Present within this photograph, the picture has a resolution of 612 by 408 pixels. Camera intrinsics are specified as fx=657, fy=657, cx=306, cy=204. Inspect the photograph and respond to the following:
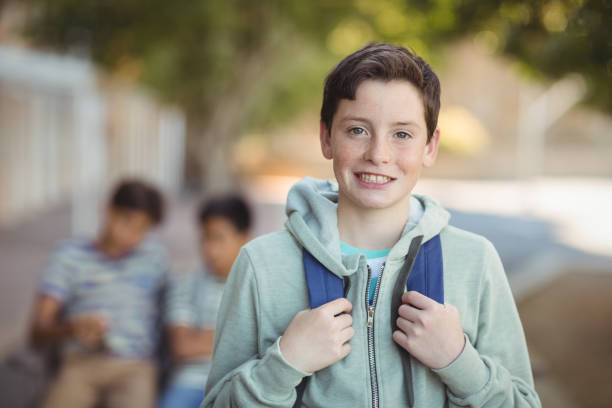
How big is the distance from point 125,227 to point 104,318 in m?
0.50

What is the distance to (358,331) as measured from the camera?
1.48 metres

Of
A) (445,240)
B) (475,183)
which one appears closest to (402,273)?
(445,240)

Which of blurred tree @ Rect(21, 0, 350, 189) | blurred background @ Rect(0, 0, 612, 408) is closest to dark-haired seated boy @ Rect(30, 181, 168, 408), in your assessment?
blurred background @ Rect(0, 0, 612, 408)

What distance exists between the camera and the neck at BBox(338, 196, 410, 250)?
5.18 ft

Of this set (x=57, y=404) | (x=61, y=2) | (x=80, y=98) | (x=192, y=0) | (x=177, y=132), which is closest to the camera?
(x=57, y=404)

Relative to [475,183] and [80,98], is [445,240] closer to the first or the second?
[80,98]

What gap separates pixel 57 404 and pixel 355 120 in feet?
7.34

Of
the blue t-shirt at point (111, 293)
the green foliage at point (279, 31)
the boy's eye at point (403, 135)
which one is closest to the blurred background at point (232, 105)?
the green foliage at point (279, 31)

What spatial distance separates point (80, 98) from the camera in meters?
11.1

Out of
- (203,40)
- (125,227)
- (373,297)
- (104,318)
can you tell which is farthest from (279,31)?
(373,297)

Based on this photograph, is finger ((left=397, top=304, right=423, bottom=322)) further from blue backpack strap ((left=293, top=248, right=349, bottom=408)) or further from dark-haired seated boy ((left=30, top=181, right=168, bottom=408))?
dark-haired seated boy ((left=30, top=181, right=168, bottom=408))

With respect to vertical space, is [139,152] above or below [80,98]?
below

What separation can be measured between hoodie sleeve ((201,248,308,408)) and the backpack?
101 millimetres

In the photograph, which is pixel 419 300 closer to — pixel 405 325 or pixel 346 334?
pixel 405 325
